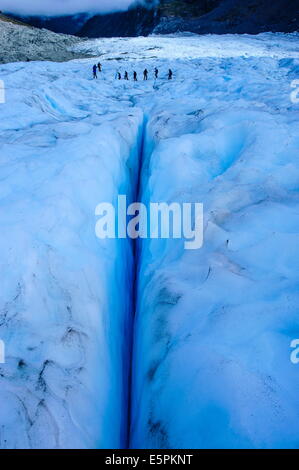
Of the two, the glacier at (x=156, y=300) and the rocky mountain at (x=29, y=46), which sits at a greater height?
the rocky mountain at (x=29, y=46)

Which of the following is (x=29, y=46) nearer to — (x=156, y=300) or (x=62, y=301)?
(x=62, y=301)

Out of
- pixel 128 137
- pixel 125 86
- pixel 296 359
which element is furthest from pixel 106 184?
pixel 125 86

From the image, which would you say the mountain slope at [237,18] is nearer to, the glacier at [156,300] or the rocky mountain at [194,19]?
the rocky mountain at [194,19]

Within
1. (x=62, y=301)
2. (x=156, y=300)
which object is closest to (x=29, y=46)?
(x=62, y=301)

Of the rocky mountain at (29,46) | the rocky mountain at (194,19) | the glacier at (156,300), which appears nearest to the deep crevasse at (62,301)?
the glacier at (156,300)

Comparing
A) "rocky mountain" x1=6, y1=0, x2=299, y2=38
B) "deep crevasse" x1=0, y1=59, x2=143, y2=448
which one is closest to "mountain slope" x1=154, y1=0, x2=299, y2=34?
"rocky mountain" x1=6, y1=0, x2=299, y2=38

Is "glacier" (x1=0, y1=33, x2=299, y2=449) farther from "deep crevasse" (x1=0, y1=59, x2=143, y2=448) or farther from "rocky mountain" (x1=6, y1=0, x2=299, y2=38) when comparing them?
"rocky mountain" (x1=6, y1=0, x2=299, y2=38)

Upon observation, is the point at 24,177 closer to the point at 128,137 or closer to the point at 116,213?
the point at 116,213

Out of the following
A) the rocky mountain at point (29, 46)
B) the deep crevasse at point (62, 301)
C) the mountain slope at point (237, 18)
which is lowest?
the deep crevasse at point (62, 301)
